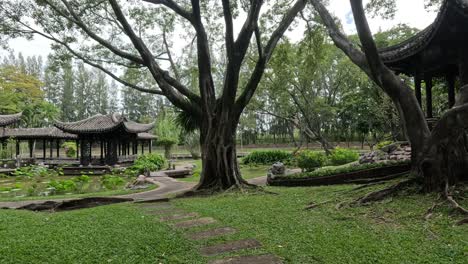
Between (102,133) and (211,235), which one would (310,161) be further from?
(102,133)

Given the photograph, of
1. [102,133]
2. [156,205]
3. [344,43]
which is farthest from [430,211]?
[102,133]

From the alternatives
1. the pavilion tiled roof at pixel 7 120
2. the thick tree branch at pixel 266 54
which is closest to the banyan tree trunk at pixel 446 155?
the thick tree branch at pixel 266 54

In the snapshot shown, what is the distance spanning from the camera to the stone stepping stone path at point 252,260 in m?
3.54

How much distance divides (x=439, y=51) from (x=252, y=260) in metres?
7.48

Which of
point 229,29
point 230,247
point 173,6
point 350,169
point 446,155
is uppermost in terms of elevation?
point 173,6

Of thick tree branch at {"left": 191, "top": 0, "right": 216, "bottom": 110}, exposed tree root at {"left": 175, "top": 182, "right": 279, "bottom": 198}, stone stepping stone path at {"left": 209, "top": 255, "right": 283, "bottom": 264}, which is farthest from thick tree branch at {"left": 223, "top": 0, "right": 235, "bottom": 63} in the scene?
stone stepping stone path at {"left": 209, "top": 255, "right": 283, "bottom": 264}

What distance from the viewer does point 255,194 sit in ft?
28.1

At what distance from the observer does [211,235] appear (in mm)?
4707

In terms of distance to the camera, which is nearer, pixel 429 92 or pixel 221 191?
pixel 221 191

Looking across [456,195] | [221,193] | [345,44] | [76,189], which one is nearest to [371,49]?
[345,44]

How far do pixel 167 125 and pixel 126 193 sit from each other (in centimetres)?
2249

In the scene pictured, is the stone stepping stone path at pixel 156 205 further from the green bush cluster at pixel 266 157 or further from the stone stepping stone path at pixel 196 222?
the green bush cluster at pixel 266 157

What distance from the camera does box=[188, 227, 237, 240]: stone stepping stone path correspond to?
15.1ft

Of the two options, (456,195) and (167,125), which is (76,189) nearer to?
(456,195)
